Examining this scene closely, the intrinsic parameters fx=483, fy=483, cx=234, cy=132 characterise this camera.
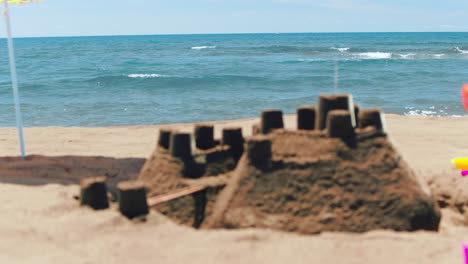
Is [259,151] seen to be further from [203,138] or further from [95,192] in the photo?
[95,192]

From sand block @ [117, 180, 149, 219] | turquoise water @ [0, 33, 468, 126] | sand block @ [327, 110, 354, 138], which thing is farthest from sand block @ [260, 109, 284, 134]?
turquoise water @ [0, 33, 468, 126]

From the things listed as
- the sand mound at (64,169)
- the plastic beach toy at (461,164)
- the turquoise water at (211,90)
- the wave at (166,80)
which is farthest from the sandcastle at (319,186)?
the wave at (166,80)

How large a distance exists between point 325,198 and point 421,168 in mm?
3091

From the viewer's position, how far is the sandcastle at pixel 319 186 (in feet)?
12.6

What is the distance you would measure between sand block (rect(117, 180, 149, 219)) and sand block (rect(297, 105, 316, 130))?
1611mm

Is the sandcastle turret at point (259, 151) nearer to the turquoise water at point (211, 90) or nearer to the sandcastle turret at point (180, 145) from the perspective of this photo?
the sandcastle turret at point (180, 145)

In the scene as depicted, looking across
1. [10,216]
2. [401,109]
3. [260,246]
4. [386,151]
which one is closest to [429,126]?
[401,109]

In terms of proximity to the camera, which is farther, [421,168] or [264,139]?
[421,168]

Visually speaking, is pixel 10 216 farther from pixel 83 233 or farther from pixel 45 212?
pixel 83 233

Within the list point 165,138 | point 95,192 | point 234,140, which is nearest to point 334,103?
point 234,140

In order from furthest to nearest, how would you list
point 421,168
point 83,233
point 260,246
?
point 421,168 < point 83,233 < point 260,246

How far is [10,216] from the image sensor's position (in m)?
4.50

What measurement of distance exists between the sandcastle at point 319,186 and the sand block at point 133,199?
0.23 meters

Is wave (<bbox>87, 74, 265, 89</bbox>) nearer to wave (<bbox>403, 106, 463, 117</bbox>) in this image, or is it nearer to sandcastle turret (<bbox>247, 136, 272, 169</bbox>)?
wave (<bbox>403, 106, 463, 117</bbox>)
